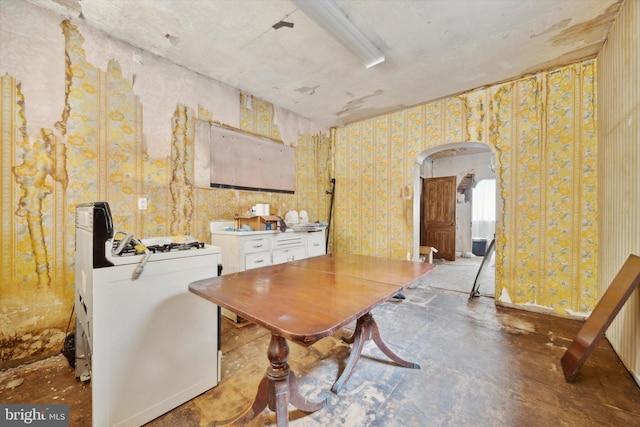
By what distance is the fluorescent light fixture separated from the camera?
1969mm

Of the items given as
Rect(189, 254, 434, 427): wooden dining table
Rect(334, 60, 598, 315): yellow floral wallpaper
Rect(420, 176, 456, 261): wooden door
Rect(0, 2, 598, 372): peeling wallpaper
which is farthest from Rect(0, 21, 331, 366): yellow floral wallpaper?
Rect(420, 176, 456, 261): wooden door

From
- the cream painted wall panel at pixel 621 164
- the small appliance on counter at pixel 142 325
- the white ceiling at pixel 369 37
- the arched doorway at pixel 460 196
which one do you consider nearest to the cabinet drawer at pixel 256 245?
the small appliance on counter at pixel 142 325

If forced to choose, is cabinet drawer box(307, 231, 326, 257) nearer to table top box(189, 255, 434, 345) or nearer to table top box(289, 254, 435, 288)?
table top box(289, 254, 435, 288)

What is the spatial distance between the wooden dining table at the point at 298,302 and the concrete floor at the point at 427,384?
0.51 feet

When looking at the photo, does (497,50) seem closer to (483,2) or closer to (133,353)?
(483,2)

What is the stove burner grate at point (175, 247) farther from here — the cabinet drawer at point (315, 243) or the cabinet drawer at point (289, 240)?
the cabinet drawer at point (315, 243)

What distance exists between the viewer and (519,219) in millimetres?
3227

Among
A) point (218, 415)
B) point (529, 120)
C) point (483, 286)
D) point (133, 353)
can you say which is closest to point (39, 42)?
point (133, 353)

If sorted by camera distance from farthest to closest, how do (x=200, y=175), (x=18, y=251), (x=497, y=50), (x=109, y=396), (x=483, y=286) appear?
(x=483, y=286), (x=200, y=175), (x=497, y=50), (x=18, y=251), (x=109, y=396)

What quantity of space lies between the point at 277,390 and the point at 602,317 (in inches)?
95.3

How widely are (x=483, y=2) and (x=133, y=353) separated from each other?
3500 mm

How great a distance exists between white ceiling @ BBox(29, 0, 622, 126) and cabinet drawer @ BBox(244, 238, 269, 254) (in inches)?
80.8

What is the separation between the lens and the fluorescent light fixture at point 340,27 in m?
1.97

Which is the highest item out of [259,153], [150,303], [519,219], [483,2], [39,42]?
[483,2]
